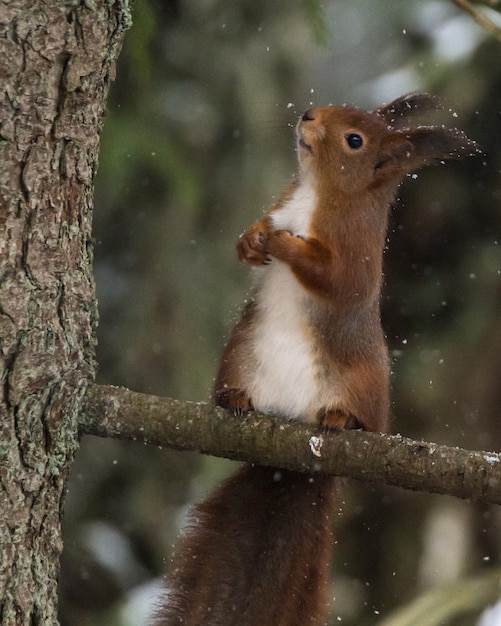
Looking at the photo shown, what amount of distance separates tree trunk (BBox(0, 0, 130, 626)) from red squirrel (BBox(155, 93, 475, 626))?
334 millimetres

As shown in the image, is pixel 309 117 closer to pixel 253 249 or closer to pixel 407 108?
pixel 407 108

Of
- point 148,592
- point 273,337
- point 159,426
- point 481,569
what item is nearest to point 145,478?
point 148,592

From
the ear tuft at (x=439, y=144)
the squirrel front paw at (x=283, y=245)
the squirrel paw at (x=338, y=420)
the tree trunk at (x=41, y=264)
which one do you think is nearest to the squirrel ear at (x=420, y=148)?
the ear tuft at (x=439, y=144)

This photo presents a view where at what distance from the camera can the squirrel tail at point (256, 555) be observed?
1965 mm

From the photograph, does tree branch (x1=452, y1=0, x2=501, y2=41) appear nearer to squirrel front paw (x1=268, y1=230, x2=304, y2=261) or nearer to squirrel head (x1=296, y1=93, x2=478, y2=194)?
squirrel head (x1=296, y1=93, x2=478, y2=194)

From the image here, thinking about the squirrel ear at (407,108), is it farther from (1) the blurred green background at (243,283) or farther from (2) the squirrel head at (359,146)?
(1) the blurred green background at (243,283)

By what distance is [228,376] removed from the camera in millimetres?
2215

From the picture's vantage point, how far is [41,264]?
1.79 metres

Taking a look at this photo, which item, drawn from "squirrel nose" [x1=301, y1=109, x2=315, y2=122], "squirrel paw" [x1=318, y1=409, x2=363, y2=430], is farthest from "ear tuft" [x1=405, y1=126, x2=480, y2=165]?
"squirrel paw" [x1=318, y1=409, x2=363, y2=430]

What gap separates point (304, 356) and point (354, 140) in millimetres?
483

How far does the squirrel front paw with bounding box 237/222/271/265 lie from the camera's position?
208 centimetres

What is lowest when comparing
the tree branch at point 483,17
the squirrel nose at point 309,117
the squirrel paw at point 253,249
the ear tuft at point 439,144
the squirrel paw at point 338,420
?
the squirrel paw at point 338,420

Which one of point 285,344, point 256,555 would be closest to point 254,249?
point 285,344

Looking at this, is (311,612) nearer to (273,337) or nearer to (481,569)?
(273,337)
